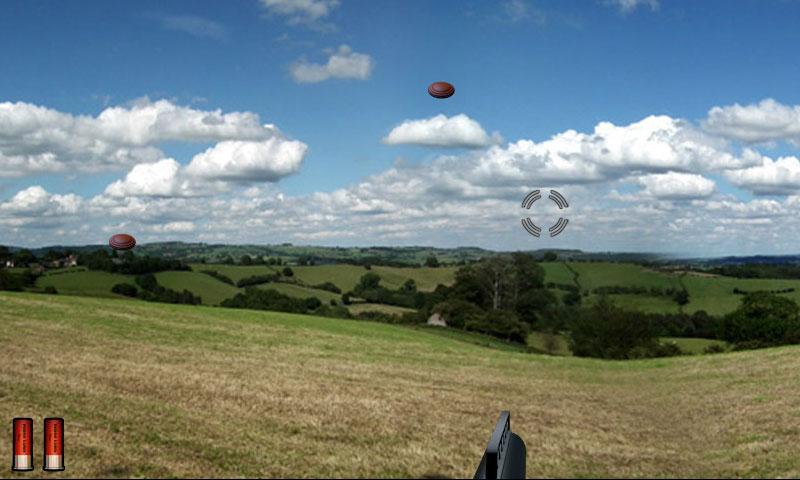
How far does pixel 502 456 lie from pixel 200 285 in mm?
121927

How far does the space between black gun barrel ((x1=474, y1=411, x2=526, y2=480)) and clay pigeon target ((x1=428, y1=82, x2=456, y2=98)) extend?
31.2 ft

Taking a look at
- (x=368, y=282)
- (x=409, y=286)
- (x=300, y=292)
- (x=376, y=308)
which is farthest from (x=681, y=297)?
(x=300, y=292)

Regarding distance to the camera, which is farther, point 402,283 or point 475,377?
point 402,283

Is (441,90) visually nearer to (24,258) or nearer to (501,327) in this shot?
(24,258)

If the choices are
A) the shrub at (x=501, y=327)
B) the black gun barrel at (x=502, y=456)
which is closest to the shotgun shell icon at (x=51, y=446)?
the black gun barrel at (x=502, y=456)

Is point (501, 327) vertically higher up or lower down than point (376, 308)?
lower down

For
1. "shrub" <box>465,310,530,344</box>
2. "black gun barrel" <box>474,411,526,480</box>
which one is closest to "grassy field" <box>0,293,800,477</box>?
"black gun barrel" <box>474,411,526,480</box>

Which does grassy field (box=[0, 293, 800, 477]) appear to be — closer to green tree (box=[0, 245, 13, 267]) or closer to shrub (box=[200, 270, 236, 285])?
green tree (box=[0, 245, 13, 267])

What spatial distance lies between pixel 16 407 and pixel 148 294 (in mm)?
86893

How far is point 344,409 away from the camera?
25.2m

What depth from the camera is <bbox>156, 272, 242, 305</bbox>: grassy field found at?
113m

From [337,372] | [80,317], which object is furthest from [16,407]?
[80,317]

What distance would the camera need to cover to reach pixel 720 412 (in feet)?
103

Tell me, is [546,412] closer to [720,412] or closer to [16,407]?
[720,412]
